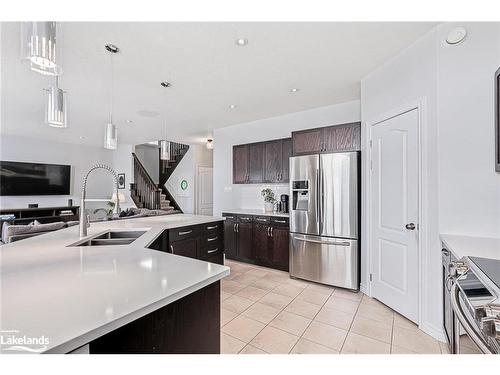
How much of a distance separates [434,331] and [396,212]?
3.46 ft

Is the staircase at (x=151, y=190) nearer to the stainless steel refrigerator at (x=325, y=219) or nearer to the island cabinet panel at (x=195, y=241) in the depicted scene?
the island cabinet panel at (x=195, y=241)

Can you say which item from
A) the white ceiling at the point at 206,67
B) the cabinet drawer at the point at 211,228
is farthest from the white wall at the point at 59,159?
the cabinet drawer at the point at 211,228

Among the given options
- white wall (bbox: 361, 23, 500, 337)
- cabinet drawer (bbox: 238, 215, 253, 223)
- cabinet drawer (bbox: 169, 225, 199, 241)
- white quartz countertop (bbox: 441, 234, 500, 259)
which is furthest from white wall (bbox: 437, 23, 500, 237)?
cabinet drawer (bbox: 238, 215, 253, 223)

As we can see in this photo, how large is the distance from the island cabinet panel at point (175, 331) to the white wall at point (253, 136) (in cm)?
337

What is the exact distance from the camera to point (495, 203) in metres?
1.77

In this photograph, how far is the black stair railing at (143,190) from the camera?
7777 mm

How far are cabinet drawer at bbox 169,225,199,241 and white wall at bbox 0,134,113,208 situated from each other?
6371 mm

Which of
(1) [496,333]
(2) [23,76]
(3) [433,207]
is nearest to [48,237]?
(2) [23,76]

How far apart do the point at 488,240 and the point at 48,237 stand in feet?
11.1

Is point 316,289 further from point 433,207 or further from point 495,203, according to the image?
point 495,203

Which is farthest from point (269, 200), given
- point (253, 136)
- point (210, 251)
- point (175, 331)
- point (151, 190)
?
point (151, 190)

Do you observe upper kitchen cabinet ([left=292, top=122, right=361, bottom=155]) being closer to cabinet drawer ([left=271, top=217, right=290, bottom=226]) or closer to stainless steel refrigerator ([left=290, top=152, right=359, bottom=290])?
stainless steel refrigerator ([left=290, top=152, right=359, bottom=290])

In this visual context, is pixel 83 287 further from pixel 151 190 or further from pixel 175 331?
pixel 151 190

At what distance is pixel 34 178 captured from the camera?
6.35 m
